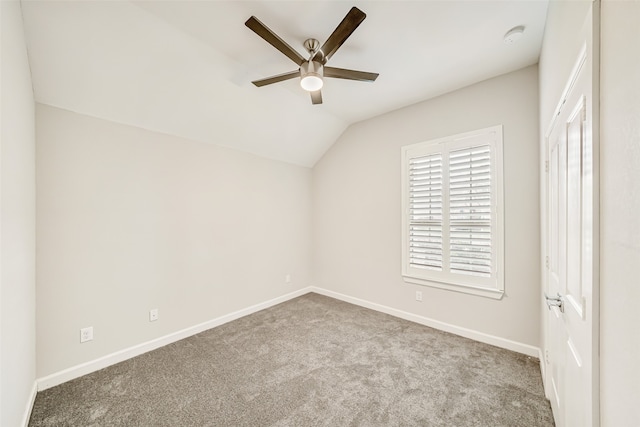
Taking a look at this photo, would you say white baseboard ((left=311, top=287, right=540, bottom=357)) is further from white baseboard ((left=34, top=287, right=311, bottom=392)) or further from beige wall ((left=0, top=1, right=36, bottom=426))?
beige wall ((left=0, top=1, right=36, bottom=426))

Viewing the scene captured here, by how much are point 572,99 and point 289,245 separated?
3.63 m

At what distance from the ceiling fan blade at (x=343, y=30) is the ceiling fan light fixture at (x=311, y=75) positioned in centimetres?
6

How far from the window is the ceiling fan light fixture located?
1780 millimetres

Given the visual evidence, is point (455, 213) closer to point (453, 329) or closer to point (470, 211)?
point (470, 211)

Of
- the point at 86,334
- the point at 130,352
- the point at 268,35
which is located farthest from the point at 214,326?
the point at 268,35

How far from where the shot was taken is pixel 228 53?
2.27 meters

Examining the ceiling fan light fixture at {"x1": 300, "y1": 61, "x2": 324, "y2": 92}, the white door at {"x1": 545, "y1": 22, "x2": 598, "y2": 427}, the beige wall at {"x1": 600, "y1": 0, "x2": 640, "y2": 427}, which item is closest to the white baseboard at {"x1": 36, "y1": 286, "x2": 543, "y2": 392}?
the white door at {"x1": 545, "y1": 22, "x2": 598, "y2": 427}

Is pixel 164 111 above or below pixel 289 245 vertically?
above

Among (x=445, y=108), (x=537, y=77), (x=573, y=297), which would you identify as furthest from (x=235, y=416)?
(x=537, y=77)

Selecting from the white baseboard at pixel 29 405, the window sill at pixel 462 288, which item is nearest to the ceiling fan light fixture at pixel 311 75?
the window sill at pixel 462 288

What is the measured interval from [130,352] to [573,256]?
3543 millimetres

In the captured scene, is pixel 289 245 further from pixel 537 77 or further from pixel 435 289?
pixel 537 77

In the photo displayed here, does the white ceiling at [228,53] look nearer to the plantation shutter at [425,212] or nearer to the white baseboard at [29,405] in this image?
the plantation shutter at [425,212]

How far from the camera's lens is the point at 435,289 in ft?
10.2
